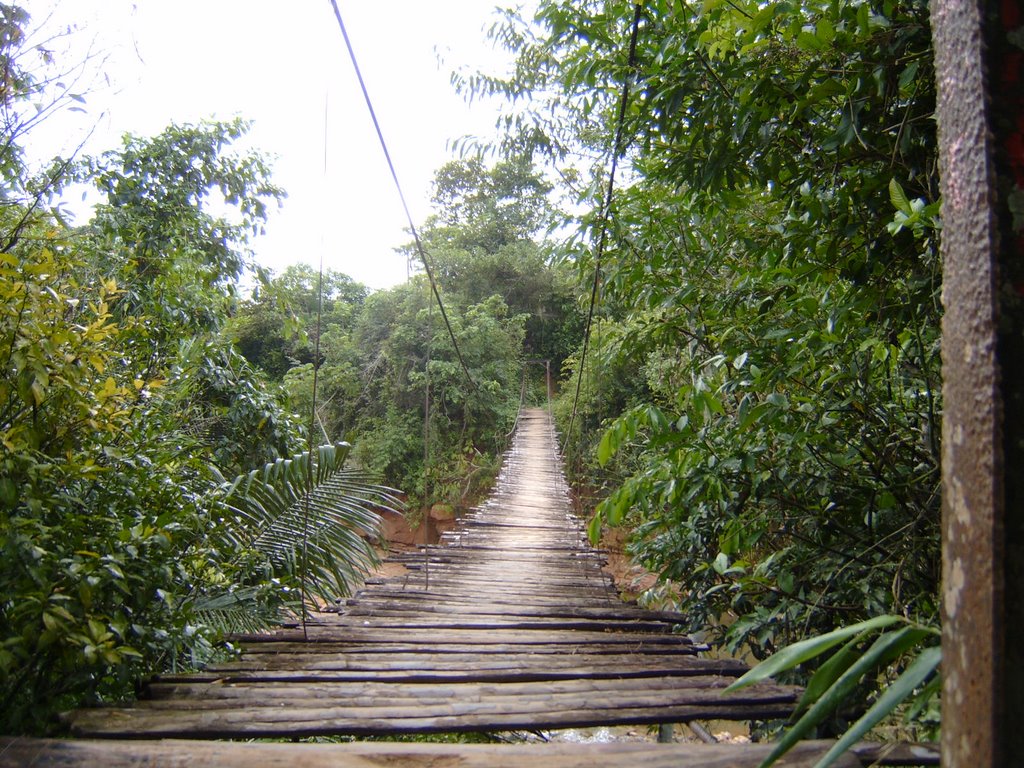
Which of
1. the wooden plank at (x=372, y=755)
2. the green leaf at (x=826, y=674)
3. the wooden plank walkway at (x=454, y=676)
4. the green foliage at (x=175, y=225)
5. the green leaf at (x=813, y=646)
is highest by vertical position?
the green foliage at (x=175, y=225)

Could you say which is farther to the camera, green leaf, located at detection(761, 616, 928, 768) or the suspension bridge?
the suspension bridge

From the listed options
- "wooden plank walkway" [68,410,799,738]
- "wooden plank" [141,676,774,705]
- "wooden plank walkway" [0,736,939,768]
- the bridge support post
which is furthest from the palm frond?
the bridge support post

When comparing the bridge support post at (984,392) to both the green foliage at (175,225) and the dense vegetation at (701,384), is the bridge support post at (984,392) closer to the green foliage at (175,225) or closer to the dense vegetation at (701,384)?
the dense vegetation at (701,384)

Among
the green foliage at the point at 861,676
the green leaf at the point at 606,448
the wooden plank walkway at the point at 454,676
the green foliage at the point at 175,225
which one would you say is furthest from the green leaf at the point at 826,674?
the green foliage at the point at 175,225

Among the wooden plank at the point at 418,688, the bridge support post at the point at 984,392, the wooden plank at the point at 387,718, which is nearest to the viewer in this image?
the bridge support post at the point at 984,392

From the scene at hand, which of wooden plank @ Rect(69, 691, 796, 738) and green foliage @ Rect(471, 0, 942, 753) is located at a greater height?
green foliage @ Rect(471, 0, 942, 753)

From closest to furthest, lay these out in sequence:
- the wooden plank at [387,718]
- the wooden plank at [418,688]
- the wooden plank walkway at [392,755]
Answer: the wooden plank walkway at [392,755] < the wooden plank at [387,718] < the wooden plank at [418,688]

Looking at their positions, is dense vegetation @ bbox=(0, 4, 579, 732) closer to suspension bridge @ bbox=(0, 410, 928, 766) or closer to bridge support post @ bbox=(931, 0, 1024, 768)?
suspension bridge @ bbox=(0, 410, 928, 766)

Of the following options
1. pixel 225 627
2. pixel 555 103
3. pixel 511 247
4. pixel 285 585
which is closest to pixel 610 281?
pixel 285 585

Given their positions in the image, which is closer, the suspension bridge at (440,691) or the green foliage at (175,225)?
the suspension bridge at (440,691)

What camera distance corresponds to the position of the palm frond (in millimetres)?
2352

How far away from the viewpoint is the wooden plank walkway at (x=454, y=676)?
3.60ft

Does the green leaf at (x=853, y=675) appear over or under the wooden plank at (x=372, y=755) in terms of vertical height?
over

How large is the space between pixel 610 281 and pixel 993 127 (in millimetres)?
1642
